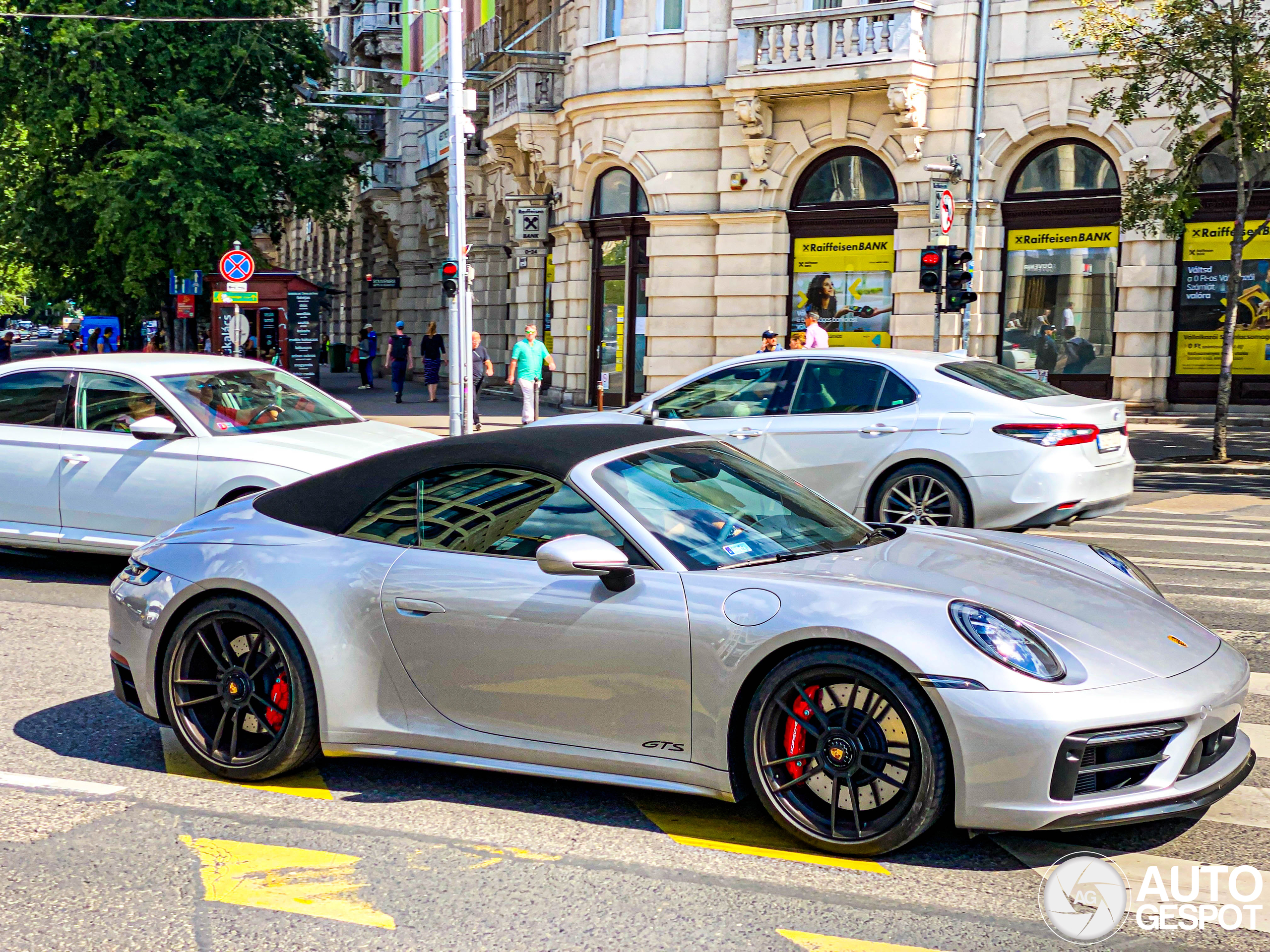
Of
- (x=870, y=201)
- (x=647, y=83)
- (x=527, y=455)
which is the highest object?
(x=647, y=83)

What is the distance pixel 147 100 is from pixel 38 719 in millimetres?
28846

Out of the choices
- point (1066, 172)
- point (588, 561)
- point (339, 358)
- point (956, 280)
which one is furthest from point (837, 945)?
point (339, 358)

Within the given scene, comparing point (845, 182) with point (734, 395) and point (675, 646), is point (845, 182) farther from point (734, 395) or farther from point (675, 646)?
Result: point (675, 646)

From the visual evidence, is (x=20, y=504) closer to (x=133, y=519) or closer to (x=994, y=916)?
(x=133, y=519)

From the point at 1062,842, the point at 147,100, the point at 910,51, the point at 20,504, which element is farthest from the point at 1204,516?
the point at 147,100

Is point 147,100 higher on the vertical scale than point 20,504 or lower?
higher

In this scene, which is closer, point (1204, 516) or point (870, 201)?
point (1204, 516)

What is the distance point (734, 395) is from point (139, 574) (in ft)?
20.7

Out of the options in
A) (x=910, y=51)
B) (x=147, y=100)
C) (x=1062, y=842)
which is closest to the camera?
(x=1062, y=842)

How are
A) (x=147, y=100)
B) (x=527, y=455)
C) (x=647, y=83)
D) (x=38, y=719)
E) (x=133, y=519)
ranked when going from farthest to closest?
(x=147, y=100)
(x=647, y=83)
(x=133, y=519)
(x=38, y=719)
(x=527, y=455)

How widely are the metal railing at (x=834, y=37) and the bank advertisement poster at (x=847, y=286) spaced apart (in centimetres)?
325

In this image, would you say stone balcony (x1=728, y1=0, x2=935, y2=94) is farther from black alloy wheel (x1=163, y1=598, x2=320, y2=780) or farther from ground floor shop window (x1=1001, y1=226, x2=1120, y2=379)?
black alloy wheel (x1=163, y1=598, x2=320, y2=780)

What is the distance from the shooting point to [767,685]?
408 cm

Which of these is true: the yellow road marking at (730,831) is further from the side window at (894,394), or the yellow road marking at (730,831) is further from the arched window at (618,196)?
the arched window at (618,196)
